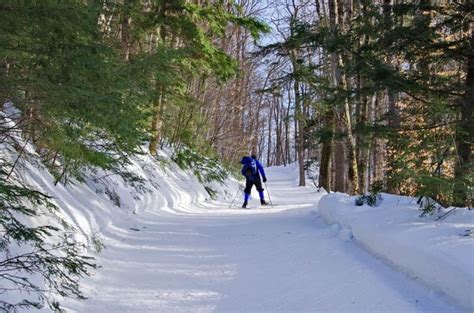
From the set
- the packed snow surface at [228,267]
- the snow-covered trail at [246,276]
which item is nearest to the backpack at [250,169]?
the packed snow surface at [228,267]

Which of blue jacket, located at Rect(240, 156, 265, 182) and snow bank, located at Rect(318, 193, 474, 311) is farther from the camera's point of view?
blue jacket, located at Rect(240, 156, 265, 182)

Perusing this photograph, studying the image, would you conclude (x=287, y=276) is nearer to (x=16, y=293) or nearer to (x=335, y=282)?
(x=335, y=282)

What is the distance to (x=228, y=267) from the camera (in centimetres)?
529

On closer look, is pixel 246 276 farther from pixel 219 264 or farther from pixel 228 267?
pixel 219 264

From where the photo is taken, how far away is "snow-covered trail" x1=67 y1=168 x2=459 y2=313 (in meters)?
3.92

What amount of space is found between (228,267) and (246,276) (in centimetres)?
48

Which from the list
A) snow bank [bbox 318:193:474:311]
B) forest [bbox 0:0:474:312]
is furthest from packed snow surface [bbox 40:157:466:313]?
forest [bbox 0:0:474:312]

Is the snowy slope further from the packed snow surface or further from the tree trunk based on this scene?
the tree trunk

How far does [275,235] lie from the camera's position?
7137mm

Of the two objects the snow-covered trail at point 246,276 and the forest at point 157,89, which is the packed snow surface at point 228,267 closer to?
the snow-covered trail at point 246,276

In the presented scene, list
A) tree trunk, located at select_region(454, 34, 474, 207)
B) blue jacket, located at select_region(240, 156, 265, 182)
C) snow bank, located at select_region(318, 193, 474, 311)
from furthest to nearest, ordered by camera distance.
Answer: blue jacket, located at select_region(240, 156, 265, 182), tree trunk, located at select_region(454, 34, 474, 207), snow bank, located at select_region(318, 193, 474, 311)

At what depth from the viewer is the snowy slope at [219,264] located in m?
3.97

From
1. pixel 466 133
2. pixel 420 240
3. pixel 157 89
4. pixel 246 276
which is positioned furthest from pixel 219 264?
pixel 157 89

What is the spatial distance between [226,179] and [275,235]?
11472mm
